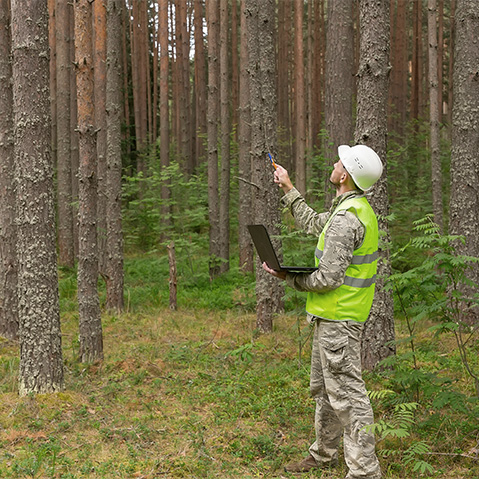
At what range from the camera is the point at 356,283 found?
403cm

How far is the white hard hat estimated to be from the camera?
408cm

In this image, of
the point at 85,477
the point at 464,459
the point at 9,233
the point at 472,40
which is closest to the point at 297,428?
the point at 464,459

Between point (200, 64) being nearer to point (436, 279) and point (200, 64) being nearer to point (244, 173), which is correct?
point (244, 173)

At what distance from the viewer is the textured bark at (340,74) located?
38.9 feet

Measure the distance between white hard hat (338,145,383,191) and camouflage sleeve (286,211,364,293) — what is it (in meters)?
0.31

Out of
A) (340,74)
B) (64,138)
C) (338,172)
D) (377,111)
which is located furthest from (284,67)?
(338,172)

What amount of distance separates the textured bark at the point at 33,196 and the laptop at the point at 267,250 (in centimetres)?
289

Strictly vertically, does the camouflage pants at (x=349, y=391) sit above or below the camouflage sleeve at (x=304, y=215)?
below

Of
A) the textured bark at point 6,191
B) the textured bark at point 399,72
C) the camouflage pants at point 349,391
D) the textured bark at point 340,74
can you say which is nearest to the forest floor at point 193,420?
the camouflage pants at point 349,391

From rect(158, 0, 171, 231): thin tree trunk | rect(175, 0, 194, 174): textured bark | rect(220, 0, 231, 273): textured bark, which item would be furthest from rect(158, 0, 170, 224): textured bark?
rect(175, 0, 194, 174): textured bark

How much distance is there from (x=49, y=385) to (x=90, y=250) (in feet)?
6.93

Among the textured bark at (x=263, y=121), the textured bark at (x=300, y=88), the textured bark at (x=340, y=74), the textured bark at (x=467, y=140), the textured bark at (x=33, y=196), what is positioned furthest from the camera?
the textured bark at (x=300, y=88)

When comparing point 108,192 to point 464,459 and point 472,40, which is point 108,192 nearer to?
point 472,40

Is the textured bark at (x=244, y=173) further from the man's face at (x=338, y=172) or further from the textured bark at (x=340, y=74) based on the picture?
the man's face at (x=338, y=172)
